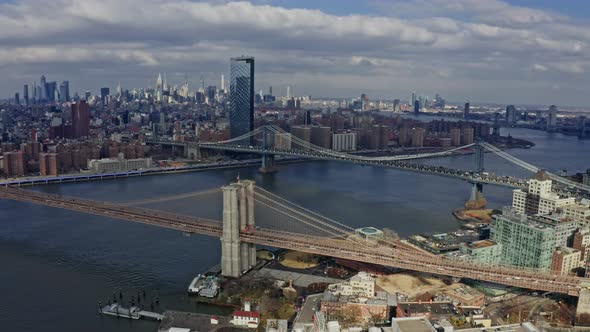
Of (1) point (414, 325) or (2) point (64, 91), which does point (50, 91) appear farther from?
(1) point (414, 325)

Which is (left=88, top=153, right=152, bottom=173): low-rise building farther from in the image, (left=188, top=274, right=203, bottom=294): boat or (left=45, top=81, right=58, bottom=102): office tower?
(left=45, top=81, right=58, bottom=102): office tower

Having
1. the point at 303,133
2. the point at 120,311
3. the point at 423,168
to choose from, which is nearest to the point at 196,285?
the point at 120,311

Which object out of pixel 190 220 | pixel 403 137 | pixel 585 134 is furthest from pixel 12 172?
pixel 585 134

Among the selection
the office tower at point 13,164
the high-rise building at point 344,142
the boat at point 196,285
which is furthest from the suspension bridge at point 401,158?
the boat at point 196,285

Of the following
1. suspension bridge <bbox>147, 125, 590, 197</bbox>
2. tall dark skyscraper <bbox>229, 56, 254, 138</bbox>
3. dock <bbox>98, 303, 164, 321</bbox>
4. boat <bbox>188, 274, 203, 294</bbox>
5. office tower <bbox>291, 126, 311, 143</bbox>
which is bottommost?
dock <bbox>98, 303, 164, 321</bbox>

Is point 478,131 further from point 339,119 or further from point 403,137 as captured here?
point 339,119

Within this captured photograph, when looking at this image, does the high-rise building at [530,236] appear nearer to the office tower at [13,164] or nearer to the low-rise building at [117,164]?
the low-rise building at [117,164]

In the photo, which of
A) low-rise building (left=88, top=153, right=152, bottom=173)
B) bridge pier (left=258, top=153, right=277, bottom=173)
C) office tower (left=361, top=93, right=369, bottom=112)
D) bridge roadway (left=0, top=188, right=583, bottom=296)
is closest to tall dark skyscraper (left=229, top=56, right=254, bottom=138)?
bridge pier (left=258, top=153, right=277, bottom=173)
